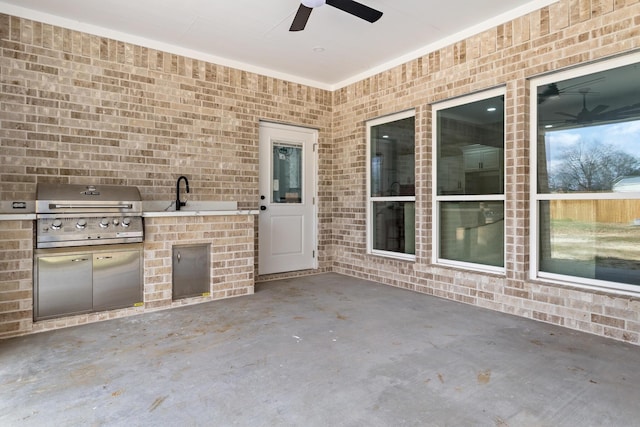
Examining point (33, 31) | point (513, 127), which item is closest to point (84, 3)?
point (33, 31)

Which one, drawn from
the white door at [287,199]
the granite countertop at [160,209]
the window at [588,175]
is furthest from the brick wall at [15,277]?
the window at [588,175]

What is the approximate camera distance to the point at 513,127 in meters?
3.88

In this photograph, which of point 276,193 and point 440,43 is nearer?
point 440,43

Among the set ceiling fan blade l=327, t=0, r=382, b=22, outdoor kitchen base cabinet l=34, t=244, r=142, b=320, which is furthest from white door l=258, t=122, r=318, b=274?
ceiling fan blade l=327, t=0, r=382, b=22

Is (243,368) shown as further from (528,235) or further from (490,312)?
(528,235)

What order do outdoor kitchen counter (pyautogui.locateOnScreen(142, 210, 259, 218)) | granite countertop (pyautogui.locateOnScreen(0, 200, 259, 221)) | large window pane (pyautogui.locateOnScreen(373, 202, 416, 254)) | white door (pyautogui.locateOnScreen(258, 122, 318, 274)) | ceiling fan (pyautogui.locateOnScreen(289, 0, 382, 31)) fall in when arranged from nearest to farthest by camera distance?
ceiling fan (pyautogui.locateOnScreen(289, 0, 382, 31)) → granite countertop (pyautogui.locateOnScreen(0, 200, 259, 221)) → outdoor kitchen counter (pyautogui.locateOnScreen(142, 210, 259, 218)) → large window pane (pyautogui.locateOnScreen(373, 202, 416, 254)) → white door (pyautogui.locateOnScreen(258, 122, 318, 274))

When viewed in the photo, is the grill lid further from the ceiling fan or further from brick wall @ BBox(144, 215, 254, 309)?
the ceiling fan

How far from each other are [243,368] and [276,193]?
11.5ft

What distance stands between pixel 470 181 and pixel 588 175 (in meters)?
1.21

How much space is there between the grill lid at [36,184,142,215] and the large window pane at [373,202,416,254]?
11.1 feet

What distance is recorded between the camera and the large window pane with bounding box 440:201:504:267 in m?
4.16

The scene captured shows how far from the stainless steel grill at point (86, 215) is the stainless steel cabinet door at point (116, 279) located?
0.59 ft

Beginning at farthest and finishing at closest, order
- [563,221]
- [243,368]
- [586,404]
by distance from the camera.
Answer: [563,221]
[243,368]
[586,404]

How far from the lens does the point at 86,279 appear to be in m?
3.65
